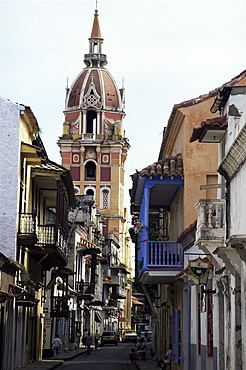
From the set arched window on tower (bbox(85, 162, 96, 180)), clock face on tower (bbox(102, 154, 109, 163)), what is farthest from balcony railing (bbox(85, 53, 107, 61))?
arched window on tower (bbox(85, 162, 96, 180))

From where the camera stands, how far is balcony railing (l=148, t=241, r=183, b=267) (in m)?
24.9

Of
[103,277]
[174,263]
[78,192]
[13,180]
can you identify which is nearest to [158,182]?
[174,263]

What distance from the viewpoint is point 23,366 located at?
97.9ft

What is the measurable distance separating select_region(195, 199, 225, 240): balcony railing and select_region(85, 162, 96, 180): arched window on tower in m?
77.2

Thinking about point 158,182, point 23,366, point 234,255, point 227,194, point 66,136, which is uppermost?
point 66,136

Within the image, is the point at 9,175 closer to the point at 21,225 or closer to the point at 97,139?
the point at 21,225

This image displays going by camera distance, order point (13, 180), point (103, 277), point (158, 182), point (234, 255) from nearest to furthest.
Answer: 1. point (234, 255)
2. point (158, 182)
3. point (13, 180)
4. point (103, 277)

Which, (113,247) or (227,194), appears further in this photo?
(113,247)

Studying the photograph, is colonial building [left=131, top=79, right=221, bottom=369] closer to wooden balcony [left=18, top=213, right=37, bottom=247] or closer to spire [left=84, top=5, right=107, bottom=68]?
wooden balcony [left=18, top=213, right=37, bottom=247]

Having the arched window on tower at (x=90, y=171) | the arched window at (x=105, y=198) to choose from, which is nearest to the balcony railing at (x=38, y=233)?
the arched window on tower at (x=90, y=171)

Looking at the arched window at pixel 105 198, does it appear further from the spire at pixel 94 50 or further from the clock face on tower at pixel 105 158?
the spire at pixel 94 50

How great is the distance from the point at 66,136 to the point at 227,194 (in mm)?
76595

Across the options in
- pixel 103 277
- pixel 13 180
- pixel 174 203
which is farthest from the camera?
pixel 103 277

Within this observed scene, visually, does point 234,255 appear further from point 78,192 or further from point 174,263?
point 78,192
